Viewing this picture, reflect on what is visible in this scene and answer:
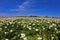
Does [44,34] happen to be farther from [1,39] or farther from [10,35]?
[1,39]

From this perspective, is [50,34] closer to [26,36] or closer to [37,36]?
[37,36]

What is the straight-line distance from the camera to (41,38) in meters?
11.3

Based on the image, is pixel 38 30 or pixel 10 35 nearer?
pixel 10 35

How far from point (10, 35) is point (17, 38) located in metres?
0.88

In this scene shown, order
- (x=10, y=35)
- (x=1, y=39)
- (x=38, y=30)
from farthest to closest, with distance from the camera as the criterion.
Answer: (x=38, y=30)
(x=10, y=35)
(x=1, y=39)

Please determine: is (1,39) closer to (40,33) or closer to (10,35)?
(10,35)

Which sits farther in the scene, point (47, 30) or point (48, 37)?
point (47, 30)

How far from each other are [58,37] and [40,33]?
4.80 feet

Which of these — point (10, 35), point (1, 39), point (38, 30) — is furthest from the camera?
point (38, 30)

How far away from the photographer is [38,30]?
41.2ft

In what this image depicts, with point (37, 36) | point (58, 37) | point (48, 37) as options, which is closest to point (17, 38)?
point (37, 36)

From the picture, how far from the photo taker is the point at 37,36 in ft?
38.6

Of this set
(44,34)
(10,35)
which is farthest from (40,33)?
(10,35)

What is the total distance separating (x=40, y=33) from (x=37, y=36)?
47cm
